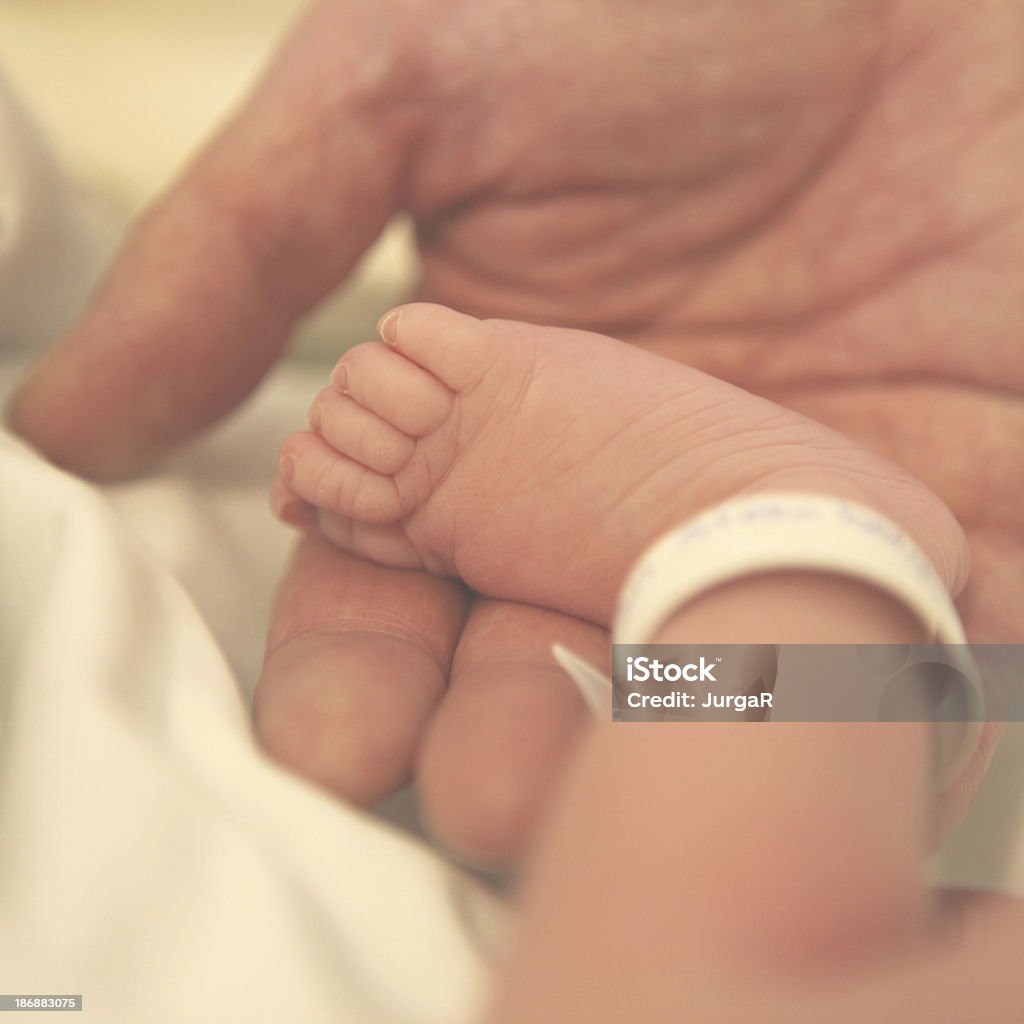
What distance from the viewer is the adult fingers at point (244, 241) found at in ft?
1.70

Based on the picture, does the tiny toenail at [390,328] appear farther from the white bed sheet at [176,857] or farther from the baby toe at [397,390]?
the white bed sheet at [176,857]

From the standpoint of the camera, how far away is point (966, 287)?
1.77ft

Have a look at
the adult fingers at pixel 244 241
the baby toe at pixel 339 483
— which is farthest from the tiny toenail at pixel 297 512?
the adult fingers at pixel 244 241

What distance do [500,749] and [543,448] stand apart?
0.38 feet

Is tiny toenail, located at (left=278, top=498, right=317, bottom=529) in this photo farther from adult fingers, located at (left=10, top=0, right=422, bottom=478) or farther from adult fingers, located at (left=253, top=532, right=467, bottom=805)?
adult fingers, located at (left=10, top=0, right=422, bottom=478)

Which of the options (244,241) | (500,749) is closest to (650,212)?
(244,241)

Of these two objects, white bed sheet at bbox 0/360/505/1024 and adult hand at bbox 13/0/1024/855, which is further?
adult hand at bbox 13/0/1024/855

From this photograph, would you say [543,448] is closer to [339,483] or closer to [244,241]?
[339,483]

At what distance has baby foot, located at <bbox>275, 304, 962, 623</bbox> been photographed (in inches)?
15.9

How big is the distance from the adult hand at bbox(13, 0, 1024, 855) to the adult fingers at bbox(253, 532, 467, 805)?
0.03 meters

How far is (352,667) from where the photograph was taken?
40 centimetres

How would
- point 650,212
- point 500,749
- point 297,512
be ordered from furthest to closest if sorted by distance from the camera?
point 650,212, point 297,512, point 500,749

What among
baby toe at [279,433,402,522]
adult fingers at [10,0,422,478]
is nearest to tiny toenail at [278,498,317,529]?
baby toe at [279,433,402,522]

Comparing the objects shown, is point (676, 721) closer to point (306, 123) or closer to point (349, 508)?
point (349, 508)
